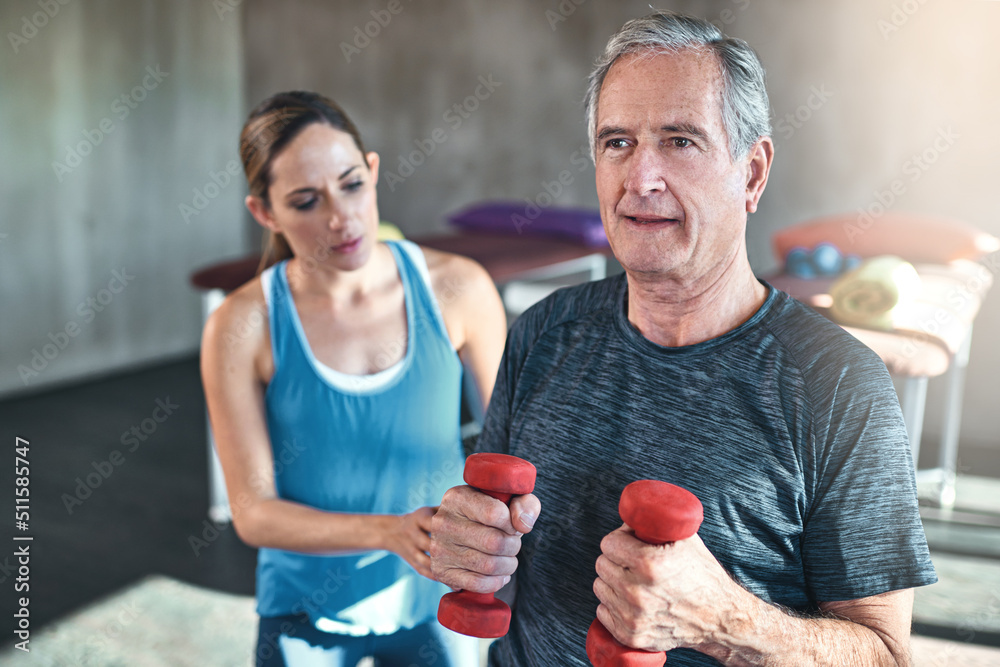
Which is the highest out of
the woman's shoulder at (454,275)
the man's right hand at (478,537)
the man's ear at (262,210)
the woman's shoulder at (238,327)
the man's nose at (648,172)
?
the man's nose at (648,172)

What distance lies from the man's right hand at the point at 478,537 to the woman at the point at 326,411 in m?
0.39

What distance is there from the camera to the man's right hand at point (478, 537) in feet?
2.91

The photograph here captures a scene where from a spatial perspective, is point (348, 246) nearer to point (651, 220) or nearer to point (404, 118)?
point (651, 220)

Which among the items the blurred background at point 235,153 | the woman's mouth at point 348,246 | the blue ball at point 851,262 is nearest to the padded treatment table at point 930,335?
the blue ball at point 851,262

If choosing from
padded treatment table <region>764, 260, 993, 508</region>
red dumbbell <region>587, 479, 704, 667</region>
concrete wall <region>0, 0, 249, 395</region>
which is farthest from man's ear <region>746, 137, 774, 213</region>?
concrete wall <region>0, 0, 249, 395</region>

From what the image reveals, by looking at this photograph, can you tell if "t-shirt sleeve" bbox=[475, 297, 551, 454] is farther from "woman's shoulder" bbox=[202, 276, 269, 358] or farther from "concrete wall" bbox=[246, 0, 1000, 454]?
"concrete wall" bbox=[246, 0, 1000, 454]

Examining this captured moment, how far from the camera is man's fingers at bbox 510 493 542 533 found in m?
0.88

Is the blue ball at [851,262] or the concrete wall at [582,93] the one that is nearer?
the blue ball at [851,262]

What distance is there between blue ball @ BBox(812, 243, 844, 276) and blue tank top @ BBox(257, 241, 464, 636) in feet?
7.27

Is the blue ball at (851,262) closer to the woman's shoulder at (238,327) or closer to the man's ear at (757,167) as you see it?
the man's ear at (757,167)

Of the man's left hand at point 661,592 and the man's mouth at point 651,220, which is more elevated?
the man's mouth at point 651,220

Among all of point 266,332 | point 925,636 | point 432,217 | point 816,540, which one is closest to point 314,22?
point 432,217

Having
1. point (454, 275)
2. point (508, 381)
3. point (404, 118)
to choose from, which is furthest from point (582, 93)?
point (508, 381)

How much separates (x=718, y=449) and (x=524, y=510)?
0.82 ft
